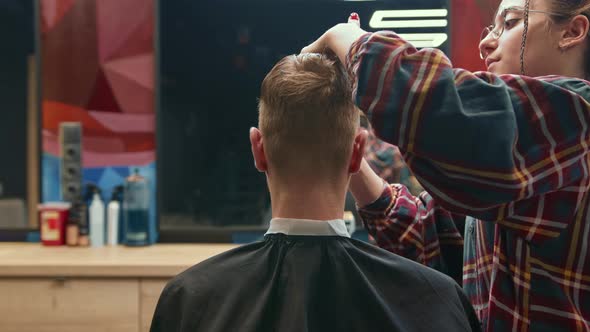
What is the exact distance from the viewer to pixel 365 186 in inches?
59.8

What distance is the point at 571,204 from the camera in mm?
1042

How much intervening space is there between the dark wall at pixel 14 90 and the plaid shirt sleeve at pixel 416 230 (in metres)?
2.63

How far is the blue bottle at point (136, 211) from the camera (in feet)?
10.2

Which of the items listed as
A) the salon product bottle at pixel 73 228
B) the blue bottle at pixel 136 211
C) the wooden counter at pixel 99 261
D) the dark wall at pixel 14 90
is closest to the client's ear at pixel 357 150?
the wooden counter at pixel 99 261

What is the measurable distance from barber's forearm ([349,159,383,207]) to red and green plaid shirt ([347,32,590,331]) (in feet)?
1.49

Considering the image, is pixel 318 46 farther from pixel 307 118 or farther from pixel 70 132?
pixel 70 132

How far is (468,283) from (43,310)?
2160 millimetres

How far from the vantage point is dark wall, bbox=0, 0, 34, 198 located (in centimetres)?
331

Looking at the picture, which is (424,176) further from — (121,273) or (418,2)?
(418,2)

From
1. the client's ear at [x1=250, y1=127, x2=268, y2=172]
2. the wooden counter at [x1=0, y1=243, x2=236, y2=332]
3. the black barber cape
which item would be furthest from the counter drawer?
the client's ear at [x1=250, y1=127, x2=268, y2=172]

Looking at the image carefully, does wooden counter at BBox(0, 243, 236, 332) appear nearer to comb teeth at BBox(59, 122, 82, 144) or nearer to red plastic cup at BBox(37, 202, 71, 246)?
red plastic cup at BBox(37, 202, 71, 246)

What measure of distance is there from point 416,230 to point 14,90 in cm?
285

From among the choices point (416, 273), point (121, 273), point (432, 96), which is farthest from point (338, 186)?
point (121, 273)

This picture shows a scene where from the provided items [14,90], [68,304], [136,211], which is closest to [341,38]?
[68,304]
